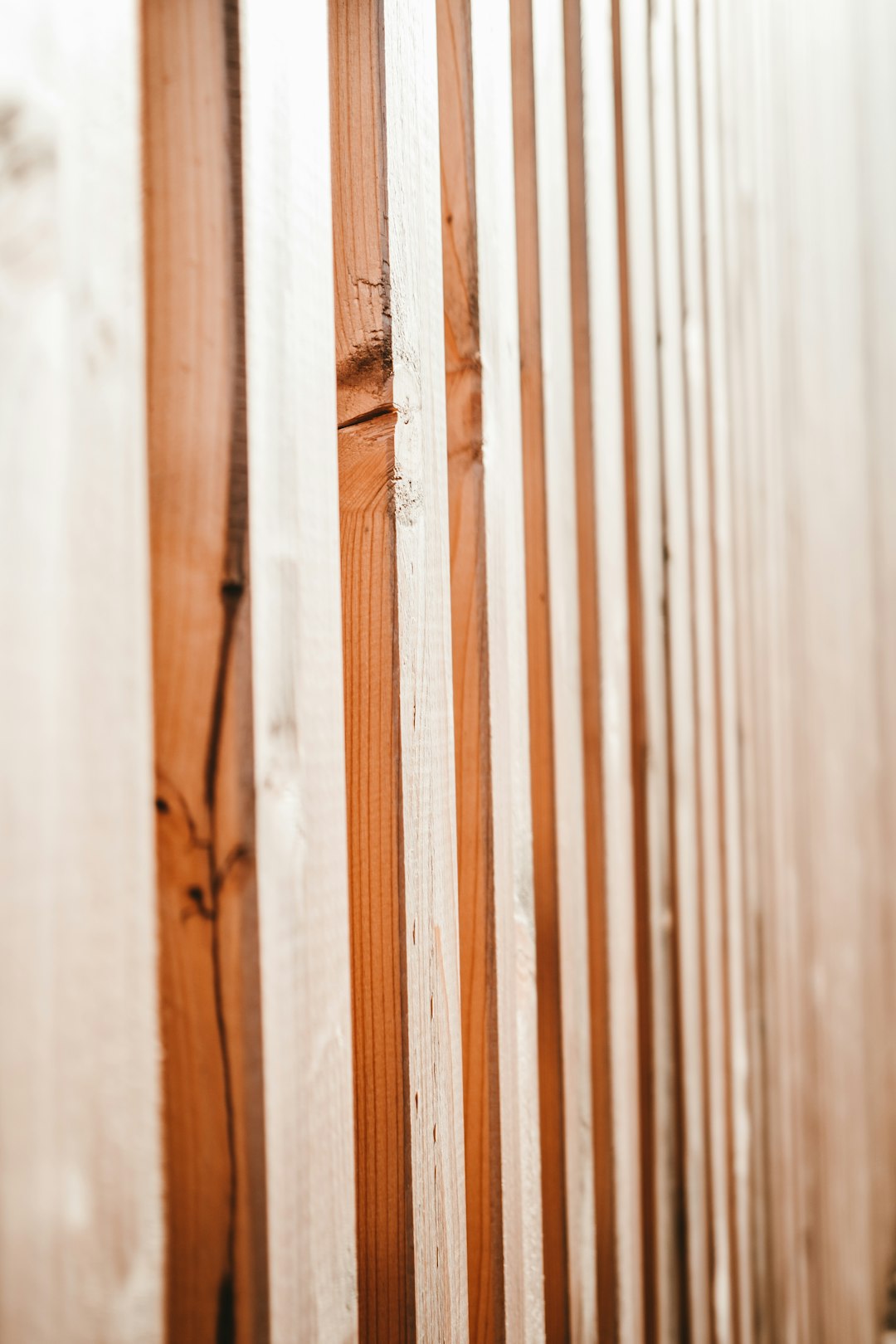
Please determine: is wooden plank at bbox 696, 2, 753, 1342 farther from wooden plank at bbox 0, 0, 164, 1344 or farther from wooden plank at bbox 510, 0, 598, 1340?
wooden plank at bbox 0, 0, 164, 1344

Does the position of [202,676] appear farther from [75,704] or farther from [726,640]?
[726,640]

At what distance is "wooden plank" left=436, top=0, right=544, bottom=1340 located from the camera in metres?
0.59

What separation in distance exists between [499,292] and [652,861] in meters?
0.59

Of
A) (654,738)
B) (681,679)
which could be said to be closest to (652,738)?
(654,738)

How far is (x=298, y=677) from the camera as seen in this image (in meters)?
0.42

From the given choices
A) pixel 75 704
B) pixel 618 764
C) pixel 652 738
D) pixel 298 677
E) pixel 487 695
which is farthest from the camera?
pixel 652 738

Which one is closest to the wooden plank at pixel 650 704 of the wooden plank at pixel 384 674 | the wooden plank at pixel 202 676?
the wooden plank at pixel 384 674

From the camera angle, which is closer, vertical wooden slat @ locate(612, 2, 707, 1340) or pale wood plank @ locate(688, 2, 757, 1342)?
vertical wooden slat @ locate(612, 2, 707, 1340)

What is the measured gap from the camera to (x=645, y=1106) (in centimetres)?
92

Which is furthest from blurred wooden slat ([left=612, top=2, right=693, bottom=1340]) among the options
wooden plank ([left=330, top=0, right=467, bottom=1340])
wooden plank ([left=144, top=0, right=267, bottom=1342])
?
wooden plank ([left=144, top=0, right=267, bottom=1342])

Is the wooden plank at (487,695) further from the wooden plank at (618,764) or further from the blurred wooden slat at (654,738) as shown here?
the blurred wooden slat at (654,738)

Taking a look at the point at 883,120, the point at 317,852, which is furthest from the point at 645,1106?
the point at 883,120

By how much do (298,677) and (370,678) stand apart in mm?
85

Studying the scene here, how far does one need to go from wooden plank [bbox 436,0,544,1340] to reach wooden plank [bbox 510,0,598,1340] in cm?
5
